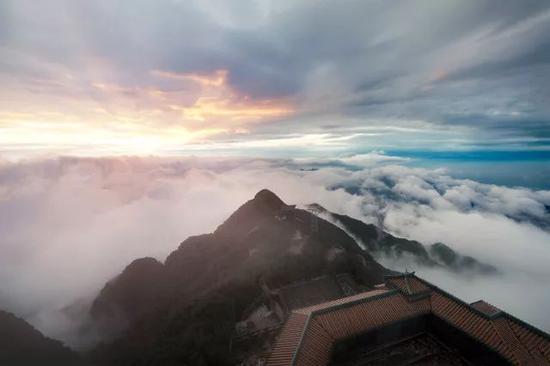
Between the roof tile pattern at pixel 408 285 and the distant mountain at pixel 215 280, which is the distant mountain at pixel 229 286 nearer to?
the distant mountain at pixel 215 280

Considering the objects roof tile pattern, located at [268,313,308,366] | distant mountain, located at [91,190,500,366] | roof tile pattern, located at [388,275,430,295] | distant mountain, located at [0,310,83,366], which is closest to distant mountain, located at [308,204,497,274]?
distant mountain, located at [91,190,500,366]

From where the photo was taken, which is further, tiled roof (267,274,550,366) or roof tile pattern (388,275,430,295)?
roof tile pattern (388,275,430,295)

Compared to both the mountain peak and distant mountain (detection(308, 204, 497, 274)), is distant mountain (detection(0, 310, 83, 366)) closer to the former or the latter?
the mountain peak

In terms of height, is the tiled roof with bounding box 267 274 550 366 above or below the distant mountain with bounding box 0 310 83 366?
above

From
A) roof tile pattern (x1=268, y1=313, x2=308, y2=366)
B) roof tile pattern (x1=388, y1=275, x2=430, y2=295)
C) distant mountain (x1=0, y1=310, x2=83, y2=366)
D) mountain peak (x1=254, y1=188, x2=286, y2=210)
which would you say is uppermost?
roof tile pattern (x1=388, y1=275, x2=430, y2=295)

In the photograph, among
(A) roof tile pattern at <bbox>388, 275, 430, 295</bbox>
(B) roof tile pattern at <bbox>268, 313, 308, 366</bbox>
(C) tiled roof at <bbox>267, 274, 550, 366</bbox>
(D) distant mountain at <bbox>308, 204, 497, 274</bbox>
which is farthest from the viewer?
(D) distant mountain at <bbox>308, 204, 497, 274</bbox>

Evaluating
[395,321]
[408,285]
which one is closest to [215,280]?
[408,285]

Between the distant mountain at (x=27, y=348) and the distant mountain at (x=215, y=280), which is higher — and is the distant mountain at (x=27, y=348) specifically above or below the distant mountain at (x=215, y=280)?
below

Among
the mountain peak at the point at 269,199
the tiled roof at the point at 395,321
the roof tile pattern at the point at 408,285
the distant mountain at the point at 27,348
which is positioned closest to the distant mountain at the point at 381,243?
the mountain peak at the point at 269,199
